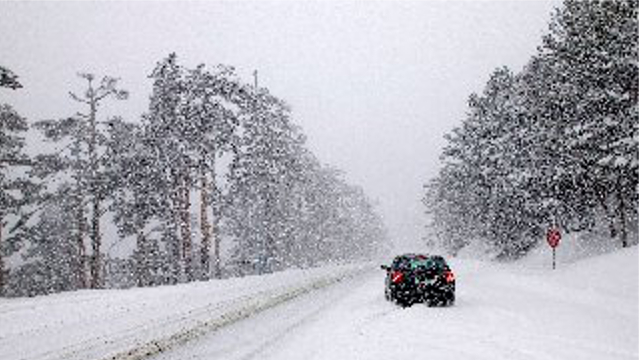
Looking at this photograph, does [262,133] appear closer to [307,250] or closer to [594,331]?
[307,250]

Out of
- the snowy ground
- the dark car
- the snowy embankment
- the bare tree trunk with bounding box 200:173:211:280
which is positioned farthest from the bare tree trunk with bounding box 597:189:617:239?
the bare tree trunk with bounding box 200:173:211:280

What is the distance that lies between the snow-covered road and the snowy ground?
0.03m

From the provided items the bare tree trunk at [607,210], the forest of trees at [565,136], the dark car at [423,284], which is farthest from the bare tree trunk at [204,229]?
the dark car at [423,284]

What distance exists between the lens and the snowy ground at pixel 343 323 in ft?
41.2

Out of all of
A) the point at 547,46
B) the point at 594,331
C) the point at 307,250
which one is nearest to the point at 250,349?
the point at 594,331

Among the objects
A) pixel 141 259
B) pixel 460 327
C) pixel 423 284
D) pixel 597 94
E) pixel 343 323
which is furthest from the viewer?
pixel 141 259

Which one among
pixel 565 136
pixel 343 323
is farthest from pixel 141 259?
pixel 343 323

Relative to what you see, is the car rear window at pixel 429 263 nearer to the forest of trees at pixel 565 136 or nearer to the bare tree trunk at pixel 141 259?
the forest of trees at pixel 565 136

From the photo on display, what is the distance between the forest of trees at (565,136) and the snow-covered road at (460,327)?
8918mm

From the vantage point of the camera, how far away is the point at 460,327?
49.7ft

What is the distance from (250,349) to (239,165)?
1427 inches

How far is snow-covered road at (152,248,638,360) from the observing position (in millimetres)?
12195

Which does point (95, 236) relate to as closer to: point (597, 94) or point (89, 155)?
point (89, 155)

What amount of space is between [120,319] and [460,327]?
8.66m
